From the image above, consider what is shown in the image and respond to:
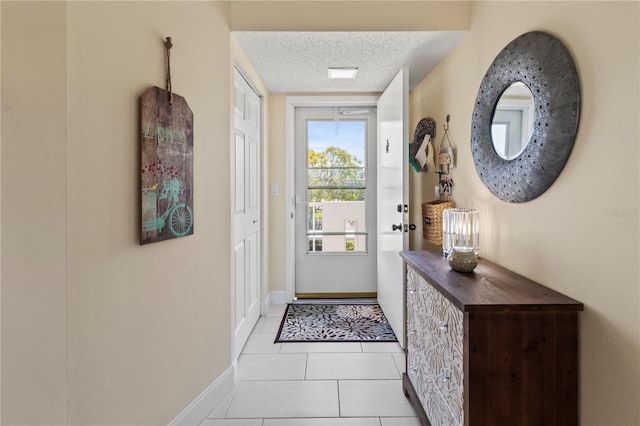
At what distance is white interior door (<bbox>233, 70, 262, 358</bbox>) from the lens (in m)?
2.40

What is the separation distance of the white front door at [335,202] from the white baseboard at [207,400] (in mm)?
1606

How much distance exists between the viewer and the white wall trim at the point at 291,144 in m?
3.26

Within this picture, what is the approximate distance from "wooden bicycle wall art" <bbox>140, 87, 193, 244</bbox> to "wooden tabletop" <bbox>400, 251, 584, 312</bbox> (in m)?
1.12

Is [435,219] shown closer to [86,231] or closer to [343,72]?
[343,72]

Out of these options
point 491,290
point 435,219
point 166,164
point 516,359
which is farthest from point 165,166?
point 435,219

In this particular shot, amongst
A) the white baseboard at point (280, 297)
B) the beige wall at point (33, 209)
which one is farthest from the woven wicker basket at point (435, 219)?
the beige wall at point (33, 209)

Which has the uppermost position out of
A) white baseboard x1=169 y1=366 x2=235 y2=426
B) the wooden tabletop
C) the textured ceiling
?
the textured ceiling

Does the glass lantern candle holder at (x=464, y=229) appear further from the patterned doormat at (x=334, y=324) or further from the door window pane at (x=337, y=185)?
the door window pane at (x=337, y=185)

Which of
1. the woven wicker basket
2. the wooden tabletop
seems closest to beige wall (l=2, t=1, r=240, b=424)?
the wooden tabletop

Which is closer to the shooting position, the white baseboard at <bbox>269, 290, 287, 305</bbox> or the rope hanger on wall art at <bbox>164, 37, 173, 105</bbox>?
the rope hanger on wall art at <bbox>164, 37, 173, 105</bbox>

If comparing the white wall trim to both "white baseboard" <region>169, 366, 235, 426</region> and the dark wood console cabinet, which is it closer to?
"white baseboard" <region>169, 366, 235, 426</region>

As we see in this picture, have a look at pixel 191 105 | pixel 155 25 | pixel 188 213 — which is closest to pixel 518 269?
pixel 188 213

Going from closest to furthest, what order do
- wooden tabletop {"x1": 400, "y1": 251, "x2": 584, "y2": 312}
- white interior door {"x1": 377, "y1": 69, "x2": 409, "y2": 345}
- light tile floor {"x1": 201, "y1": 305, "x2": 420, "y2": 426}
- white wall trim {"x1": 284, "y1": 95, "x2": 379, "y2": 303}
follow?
wooden tabletop {"x1": 400, "y1": 251, "x2": 584, "y2": 312}, light tile floor {"x1": 201, "y1": 305, "x2": 420, "y2": 426}, white interior door {"x1": 377, "y1": 69, "x2": 409, "y2": 345}, white wall trim {"x1": 284, "y1": 95, "x2": 379, "y2": 303}

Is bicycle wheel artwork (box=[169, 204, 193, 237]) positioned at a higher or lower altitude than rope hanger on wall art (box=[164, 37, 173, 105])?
lower
